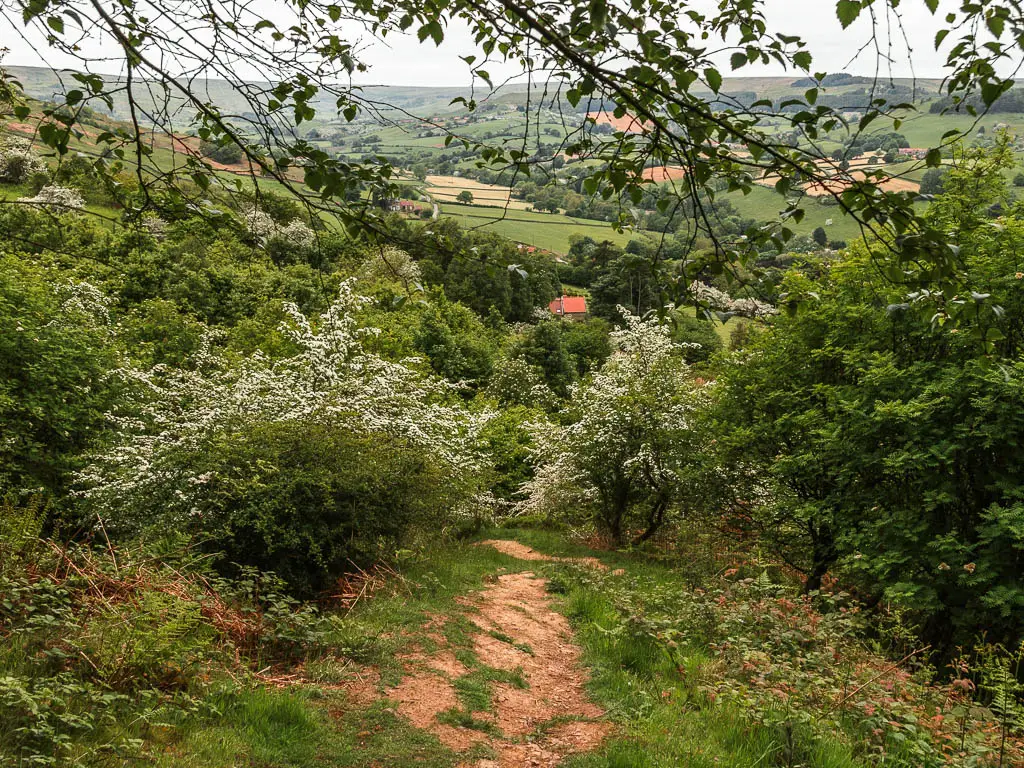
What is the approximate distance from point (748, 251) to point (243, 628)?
19.9 ft

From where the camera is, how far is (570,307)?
70.3 m

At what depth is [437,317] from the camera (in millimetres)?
42562

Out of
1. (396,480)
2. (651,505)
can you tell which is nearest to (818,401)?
(651,505)

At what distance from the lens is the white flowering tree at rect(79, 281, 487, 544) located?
9.67m

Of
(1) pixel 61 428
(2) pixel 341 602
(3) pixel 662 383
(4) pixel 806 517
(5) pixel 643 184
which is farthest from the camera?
(3) pixel 662 383

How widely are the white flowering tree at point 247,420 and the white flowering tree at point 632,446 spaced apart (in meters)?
3.25

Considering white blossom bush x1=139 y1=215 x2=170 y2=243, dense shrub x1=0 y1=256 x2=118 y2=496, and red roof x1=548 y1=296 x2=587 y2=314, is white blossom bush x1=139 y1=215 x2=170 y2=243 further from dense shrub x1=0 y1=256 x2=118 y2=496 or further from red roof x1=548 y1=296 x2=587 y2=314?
red roof x1=548 y1=296 x2=587 y2=314

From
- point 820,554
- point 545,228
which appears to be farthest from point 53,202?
point 545,228

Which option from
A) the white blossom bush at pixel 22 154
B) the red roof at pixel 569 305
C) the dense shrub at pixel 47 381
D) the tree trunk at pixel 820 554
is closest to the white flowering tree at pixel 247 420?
the dense shrub at pixel 47 381

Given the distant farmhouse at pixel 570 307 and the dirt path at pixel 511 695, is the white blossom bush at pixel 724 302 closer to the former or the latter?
the dirt path at pixel 511 695

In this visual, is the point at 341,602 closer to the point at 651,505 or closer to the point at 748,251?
the point at 748,251

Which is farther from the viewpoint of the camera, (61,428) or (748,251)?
(61,428)

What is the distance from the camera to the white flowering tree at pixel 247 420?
9672 mm

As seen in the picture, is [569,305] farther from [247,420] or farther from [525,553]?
[247,420]
